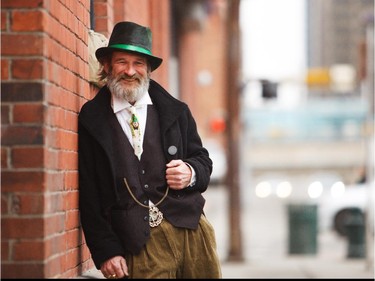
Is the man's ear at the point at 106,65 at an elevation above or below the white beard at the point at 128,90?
above

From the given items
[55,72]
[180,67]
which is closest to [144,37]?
[55,72]

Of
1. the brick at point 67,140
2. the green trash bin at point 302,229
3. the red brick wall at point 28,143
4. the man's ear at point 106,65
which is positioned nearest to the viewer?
the red brick wall at point 28,143

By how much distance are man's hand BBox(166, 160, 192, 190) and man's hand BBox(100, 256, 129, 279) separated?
1.50 feet

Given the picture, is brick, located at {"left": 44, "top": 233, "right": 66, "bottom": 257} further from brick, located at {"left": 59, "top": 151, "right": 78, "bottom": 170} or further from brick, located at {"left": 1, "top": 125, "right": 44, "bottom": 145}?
brick, located at {"left": 1, "top": 125, "right": 44, "bottom": 145}

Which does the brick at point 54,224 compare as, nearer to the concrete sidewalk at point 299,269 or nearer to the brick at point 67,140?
the brick at point 67,140

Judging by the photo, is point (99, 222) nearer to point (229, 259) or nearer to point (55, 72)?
point (55, 72)

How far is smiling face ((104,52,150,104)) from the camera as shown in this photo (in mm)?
5434

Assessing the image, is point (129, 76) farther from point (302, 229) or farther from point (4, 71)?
point (302, 229)

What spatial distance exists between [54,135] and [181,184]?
0.73 metres

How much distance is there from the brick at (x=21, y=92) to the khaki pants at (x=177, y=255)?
3.27 feet

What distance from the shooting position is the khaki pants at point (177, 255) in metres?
5.32

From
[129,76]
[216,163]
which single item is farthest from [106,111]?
[216,163]

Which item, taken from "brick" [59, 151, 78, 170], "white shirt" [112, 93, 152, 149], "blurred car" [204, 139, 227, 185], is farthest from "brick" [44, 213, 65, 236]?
"blurred car" [204, 139, 227, 185]

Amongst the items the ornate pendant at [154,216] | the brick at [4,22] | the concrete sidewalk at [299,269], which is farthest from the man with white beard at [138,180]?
the concrete sidewalk at [299,269]
